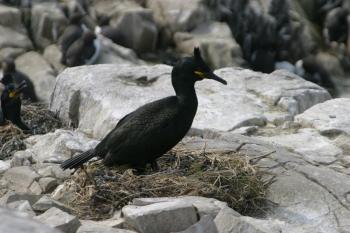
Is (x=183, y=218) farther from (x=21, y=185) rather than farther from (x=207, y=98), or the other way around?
(x=207, y=98)

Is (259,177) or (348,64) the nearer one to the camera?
(259,177)

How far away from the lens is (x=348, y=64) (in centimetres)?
2288

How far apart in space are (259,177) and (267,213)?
1.36ft

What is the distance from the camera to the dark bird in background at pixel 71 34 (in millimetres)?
20087

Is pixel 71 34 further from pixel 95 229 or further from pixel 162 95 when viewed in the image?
pixel 95 229

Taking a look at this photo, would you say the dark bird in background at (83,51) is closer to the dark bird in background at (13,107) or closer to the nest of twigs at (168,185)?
the dark bird in background at (13,107)

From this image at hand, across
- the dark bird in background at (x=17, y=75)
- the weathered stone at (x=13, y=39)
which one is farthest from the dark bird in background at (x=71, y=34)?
the dark bird in background at (x=17, y=75)

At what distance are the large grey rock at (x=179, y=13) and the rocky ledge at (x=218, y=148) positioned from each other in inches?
441

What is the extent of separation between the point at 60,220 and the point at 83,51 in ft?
49.5

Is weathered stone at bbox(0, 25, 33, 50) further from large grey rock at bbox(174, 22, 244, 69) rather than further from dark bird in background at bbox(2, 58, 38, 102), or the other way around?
large grey rock at bbox(174, 22, 244, 69)

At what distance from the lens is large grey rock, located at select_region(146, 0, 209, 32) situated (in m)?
22.0

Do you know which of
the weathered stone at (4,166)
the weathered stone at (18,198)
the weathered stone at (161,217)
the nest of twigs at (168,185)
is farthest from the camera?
the weathered stone at (4,166)

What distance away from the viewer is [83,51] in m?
19.8

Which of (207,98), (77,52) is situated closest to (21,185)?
(207,98)
